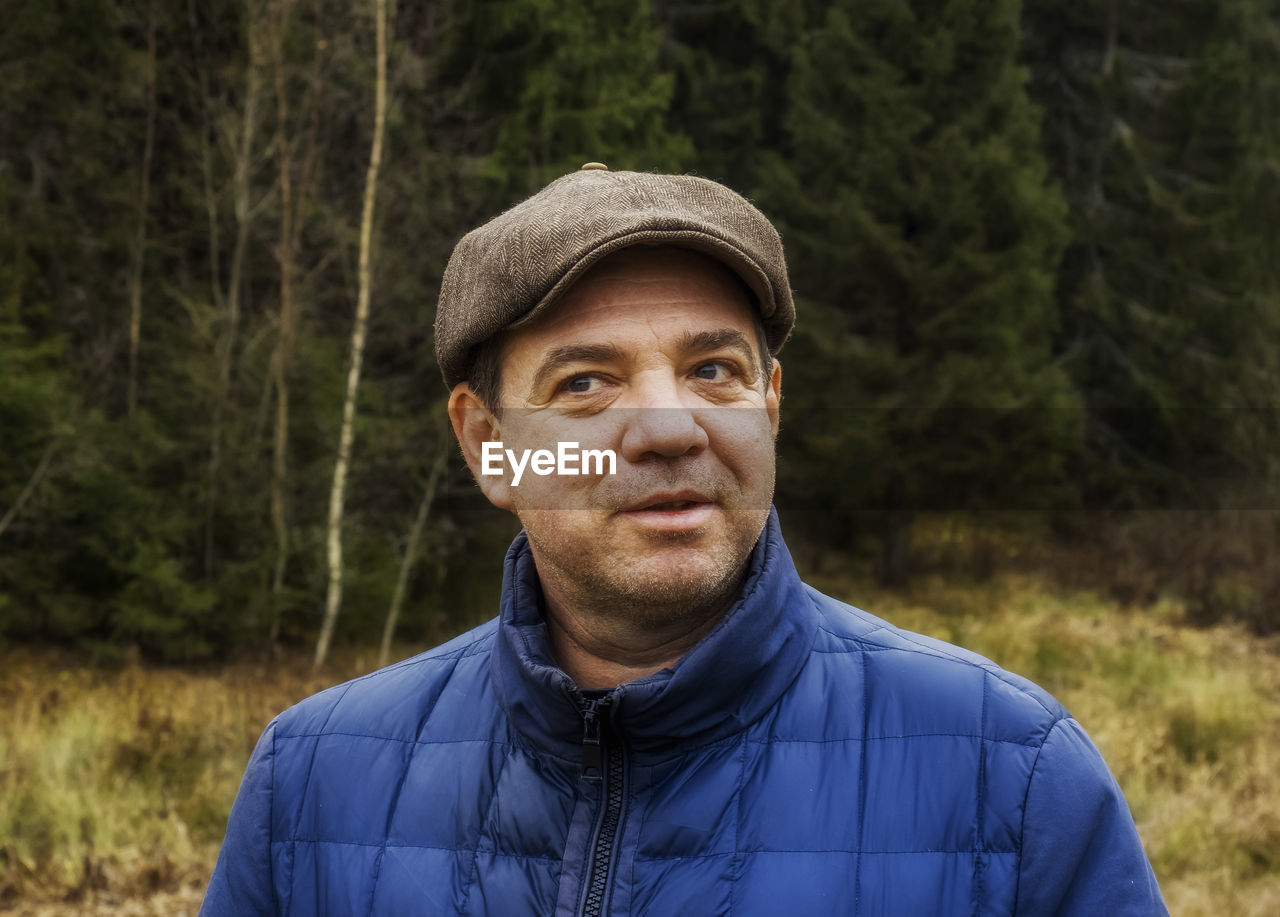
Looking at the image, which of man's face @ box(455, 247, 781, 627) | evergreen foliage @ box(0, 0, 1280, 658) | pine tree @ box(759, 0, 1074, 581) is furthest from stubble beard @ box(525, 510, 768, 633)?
pine tree @ box(759, 0, 1074, 581)

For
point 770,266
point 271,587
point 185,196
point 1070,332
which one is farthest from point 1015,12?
point 770,266

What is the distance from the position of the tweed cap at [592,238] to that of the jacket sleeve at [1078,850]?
82cm

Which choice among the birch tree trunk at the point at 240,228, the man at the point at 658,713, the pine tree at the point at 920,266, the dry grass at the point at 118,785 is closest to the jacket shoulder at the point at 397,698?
the man at the point at 658,713

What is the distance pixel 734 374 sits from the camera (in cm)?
178

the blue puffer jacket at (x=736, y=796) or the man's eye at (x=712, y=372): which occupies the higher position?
the man's eye at (x=712, y=372)

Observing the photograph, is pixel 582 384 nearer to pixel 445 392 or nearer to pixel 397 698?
pixel 397 698

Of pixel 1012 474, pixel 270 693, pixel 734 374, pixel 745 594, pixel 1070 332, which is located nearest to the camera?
pixel 745 594

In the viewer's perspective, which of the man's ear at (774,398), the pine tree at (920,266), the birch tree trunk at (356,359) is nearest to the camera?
the man's ear at (774,398)

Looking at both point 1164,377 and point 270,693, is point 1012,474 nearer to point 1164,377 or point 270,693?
point 1164,377

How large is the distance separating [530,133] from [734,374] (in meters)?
13.7

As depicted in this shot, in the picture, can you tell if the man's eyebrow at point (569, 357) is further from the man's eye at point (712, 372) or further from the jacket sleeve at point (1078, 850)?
the jacket sleeve at point (1078, 850)

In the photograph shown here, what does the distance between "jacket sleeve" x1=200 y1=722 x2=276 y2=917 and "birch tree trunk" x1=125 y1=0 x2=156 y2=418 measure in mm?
13771

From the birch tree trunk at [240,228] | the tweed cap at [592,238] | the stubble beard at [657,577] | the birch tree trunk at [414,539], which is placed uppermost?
the birch tree trunk at [240,228]

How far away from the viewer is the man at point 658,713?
4.92 feet
